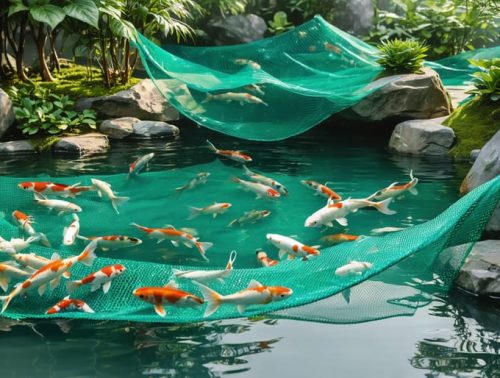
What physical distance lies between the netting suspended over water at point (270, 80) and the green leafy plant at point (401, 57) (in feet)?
0.64

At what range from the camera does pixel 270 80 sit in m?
8.02

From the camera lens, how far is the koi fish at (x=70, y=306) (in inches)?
154

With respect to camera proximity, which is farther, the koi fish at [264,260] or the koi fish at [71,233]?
the koi fish at [71,233]

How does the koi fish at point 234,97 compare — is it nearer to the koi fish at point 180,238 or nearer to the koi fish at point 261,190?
the koi fish at point 261,190

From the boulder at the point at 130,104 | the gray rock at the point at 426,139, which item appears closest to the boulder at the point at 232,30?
the boulder at the point at 130,104

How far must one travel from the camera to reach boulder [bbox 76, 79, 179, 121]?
10.4 metres

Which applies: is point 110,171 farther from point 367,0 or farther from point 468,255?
point 367,0

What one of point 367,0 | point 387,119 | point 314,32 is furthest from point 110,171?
point 367,0

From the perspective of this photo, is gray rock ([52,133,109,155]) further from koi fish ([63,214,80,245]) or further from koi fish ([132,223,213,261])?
koi fish ([132,223,213,261])

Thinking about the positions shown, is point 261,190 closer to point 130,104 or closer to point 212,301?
point 212,301

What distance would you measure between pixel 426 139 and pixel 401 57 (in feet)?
4.74

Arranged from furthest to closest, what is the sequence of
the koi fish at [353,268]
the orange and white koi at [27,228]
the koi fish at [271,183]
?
the koi fish at [271,183] → the orange and white koi at [27,228] → the koi fish at [353,268]

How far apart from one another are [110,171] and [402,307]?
15.6 ft

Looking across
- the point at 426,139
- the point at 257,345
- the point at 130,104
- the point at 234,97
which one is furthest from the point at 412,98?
the point at 257,345
